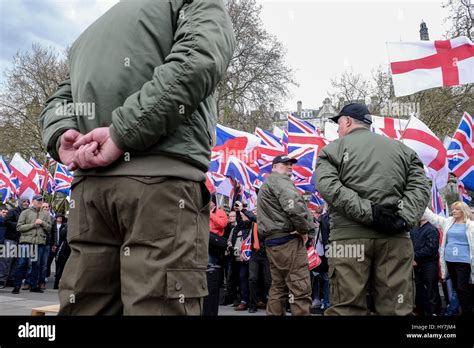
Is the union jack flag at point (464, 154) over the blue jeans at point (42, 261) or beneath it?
over

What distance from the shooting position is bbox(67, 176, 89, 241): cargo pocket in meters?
2.06

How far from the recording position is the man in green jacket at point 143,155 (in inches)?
75.0

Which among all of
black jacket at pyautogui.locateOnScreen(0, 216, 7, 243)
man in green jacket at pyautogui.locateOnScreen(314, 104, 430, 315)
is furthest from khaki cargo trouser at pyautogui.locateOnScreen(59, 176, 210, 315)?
black jacket at pyautogui.locateOnScreen(0, 216, 7, 243)

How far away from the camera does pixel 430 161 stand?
8.62 meters

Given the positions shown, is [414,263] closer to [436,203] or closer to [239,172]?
[436,203]

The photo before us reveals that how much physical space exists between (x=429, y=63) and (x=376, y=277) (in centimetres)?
517

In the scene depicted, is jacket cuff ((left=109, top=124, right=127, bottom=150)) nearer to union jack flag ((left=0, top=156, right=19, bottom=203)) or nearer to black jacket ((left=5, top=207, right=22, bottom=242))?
black jacket ((left=5, top=207, right=22, bottom=242))

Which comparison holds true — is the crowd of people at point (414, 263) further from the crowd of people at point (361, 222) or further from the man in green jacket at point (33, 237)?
the man in green jacket at point (33, 237)

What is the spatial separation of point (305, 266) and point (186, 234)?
14.1 ft

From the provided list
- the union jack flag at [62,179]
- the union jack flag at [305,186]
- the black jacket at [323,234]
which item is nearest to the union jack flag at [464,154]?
the black jacket at [323,234]

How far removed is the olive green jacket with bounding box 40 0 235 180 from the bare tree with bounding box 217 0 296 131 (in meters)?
31.2

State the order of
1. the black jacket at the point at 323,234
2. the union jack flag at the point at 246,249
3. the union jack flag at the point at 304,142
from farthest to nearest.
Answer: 1. the union jack flag at the point at 304,142
2. the union jack flag at the point at 246,249
3. the black jacket at the point at 323,234

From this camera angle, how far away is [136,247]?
1.92m

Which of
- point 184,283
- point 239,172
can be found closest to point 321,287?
point 239,172
